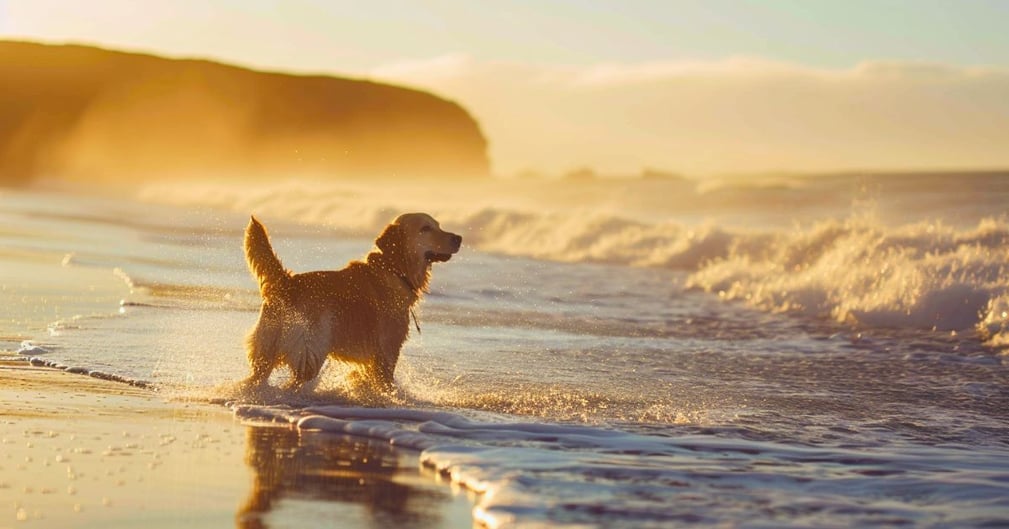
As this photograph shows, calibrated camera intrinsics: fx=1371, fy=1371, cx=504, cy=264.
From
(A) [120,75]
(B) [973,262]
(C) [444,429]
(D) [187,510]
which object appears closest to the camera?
(D) [187,510]

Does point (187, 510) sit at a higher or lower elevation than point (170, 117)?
lower

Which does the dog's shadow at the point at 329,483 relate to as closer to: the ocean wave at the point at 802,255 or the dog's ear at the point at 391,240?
the dog's ear at the point at 391,240

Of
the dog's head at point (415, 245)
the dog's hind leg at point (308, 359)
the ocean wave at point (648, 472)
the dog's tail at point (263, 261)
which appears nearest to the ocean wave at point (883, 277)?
the dog's head at point (415, 245)

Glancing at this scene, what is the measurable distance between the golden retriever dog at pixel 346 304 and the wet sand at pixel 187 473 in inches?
26.2

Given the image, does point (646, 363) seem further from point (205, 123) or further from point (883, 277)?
point (205, 123)

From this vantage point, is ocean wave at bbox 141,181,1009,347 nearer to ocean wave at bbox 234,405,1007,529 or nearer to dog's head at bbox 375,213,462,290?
dog's head at bbox 375,213,462,290

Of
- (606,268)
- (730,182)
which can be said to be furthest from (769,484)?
(730,182)

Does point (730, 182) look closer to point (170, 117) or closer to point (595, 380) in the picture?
point (595, 380)

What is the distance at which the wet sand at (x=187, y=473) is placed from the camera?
5.16 metres

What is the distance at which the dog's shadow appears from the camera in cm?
523

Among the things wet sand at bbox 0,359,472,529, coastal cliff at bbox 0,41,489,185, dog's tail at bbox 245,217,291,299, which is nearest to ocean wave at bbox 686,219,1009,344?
dog's tail at bbox 245,217,291,299

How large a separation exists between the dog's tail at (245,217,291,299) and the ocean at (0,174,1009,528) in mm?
650

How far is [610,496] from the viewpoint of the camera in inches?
224

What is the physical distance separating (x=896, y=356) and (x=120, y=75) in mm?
131937
